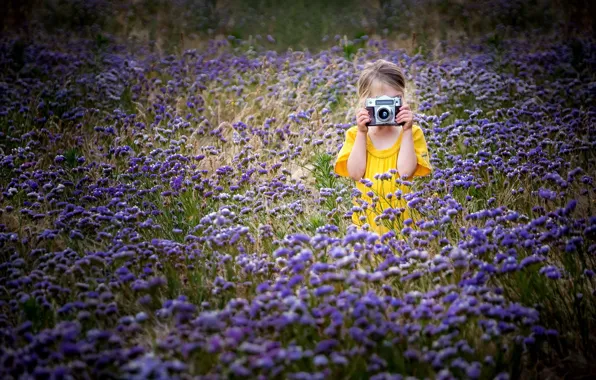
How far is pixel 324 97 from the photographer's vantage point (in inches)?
255

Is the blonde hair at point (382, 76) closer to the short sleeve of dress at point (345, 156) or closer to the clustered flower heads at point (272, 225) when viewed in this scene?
the short sleeve of dress at point (345, 156)

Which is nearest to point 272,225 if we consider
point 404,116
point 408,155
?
point 408,155

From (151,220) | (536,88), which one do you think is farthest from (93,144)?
(536,88)

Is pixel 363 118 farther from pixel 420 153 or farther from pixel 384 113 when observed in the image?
pixel 420 153

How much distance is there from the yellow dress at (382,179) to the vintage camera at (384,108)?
1.03ft

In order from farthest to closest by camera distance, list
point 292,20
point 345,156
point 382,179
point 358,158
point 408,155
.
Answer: point 292,20 → point 345,156 → point 358,158 → point 408,155 → point 382,179

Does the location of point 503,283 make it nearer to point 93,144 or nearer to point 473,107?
point 473,107

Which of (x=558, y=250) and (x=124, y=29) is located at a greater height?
(x=124, y=29)

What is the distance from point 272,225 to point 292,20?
6868 mm

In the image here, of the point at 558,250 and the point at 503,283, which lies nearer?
the point at 503,283

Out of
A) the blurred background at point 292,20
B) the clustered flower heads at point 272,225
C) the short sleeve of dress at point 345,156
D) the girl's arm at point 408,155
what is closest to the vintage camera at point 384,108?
the girl's arm at point 408,155

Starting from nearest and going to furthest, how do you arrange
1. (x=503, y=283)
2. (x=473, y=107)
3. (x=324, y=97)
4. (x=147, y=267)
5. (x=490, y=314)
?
1. (x=490, y=314)
2. (x=503, y=283)
3. (x=147, y=267)
4. (x=473, y=107)
5. (x=324, y=97)

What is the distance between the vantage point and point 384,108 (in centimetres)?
375

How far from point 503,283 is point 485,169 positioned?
1724 mm
